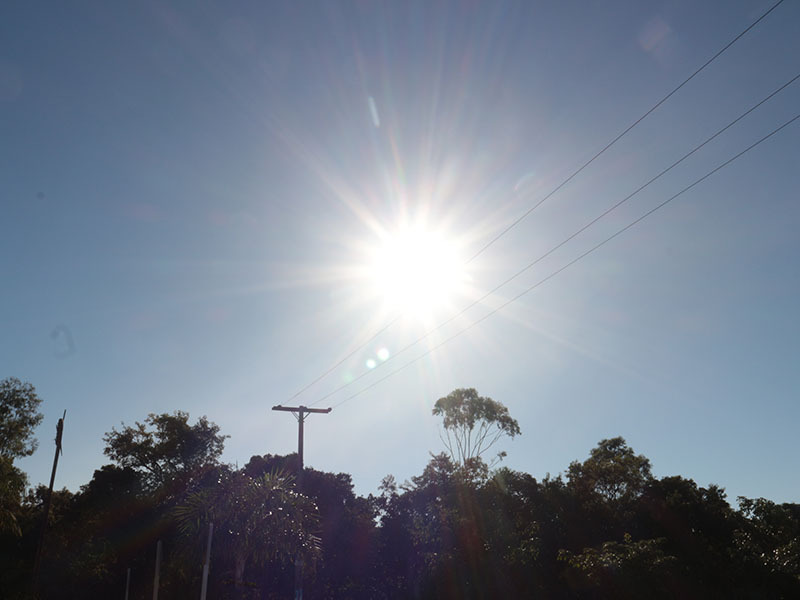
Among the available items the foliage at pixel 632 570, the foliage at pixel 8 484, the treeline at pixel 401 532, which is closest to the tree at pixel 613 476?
the treeline at pixel 401 532

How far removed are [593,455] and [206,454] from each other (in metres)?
33.5

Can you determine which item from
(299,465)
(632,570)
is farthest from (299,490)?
(632,570)

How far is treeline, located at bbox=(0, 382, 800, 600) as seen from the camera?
24438 mm

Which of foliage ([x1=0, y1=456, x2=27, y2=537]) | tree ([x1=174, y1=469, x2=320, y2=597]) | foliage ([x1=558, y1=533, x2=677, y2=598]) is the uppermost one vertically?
foliage ([x1=0, y1=456, x2=27, y2=537])

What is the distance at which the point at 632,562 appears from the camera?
24172mm

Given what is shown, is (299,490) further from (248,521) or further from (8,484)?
(8,484)

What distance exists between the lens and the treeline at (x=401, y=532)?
24438mm

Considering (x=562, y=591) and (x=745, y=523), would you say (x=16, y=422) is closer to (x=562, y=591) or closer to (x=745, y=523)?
(x=562, y=591)

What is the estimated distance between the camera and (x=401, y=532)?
4116cm

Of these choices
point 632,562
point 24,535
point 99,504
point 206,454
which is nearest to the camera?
point 632,562

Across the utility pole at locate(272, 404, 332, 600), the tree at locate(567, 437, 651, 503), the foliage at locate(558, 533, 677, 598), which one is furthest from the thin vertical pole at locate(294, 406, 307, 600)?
the tree at locate(567, 437, 651, 503)

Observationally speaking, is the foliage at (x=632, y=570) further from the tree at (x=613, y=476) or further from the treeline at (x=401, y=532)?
the tree at (x=613, y=476)

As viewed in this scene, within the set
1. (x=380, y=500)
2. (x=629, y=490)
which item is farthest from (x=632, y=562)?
(x=380, y=500)

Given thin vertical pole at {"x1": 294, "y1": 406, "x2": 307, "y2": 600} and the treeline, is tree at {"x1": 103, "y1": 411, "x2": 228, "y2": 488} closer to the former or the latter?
the treeline
